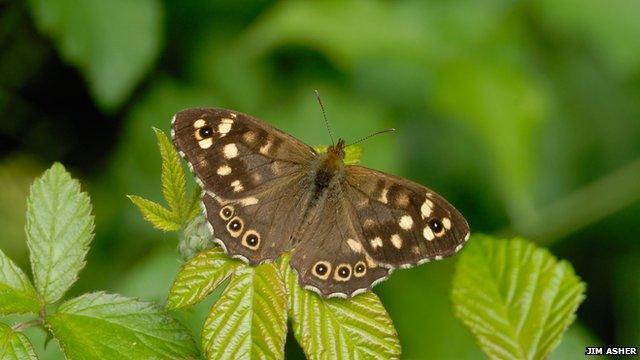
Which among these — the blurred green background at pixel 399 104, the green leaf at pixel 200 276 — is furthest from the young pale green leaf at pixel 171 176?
the blurred green background at pixel 399 104

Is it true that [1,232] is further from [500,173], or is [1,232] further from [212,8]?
[500,173]

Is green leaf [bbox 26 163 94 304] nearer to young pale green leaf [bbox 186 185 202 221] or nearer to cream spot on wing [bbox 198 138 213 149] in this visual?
young pale green leaf [bbox 186 185 202 221]

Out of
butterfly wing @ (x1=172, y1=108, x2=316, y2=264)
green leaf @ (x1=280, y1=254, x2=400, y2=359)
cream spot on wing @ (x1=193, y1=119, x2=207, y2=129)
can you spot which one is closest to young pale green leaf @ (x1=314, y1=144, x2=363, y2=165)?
butterfly wing @ (x1=172, y1=108, x2=316, y2=264)

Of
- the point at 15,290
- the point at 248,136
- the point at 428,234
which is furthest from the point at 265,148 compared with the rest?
the point at 15,290

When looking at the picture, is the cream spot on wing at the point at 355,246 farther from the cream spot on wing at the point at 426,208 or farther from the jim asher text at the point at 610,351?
the jim asher text at the point at 610,351

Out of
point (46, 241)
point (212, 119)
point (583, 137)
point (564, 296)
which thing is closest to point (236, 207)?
point (212, 119)

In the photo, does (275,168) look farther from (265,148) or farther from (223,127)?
(223,127)
